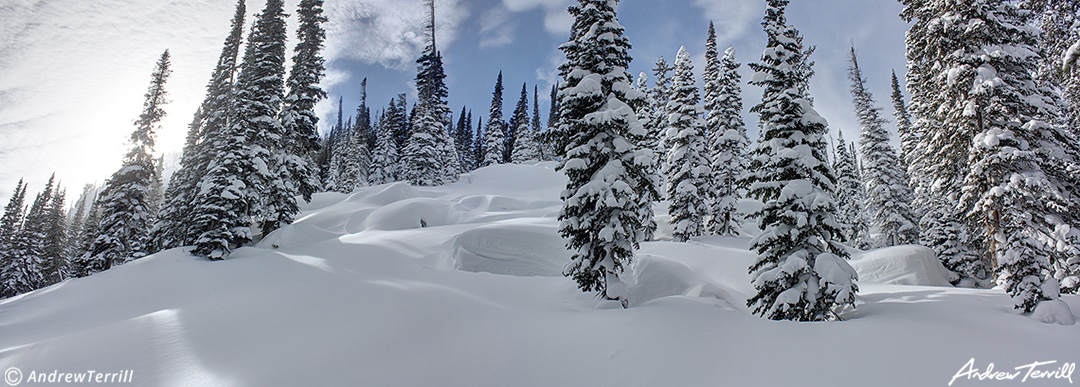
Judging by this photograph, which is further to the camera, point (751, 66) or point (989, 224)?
point (751, 66)

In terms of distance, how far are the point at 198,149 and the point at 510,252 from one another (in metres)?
23.1

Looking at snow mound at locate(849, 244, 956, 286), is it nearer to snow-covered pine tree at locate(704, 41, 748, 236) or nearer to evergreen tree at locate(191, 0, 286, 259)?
snow-covered pine tree at locate(704, 41, 748, 236)

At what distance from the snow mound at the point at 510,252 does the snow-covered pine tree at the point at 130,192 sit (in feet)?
79.8

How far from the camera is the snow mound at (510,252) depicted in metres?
14.5

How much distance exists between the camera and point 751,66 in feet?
37.4

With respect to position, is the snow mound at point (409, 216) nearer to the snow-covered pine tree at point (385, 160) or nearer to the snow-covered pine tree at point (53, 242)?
the snow-covered pine tree at point (385, 160)

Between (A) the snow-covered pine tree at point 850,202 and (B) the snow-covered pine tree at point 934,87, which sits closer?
(B) the snow-covered pine tree at point 934,87

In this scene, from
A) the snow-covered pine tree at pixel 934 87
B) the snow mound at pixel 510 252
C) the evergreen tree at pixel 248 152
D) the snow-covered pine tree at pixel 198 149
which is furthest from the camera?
the snow-covered pine tree at pixel 198 149

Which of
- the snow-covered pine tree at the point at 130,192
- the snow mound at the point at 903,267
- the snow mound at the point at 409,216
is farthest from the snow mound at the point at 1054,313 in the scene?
the snow-covered pine tree at the point at 130,192

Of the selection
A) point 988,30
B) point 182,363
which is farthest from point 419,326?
point 988,30

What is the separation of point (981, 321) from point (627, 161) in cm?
751

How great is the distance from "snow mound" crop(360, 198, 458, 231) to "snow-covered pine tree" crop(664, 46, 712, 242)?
13.8 metres

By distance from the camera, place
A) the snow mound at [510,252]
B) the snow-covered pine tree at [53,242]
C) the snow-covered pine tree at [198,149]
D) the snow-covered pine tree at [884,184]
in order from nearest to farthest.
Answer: the snow mound at [510,252] → the snow-covered pine tree at [198,149] → the snow-covered pine tree at [884,184] → the snow-covered pine tree at [53,242]

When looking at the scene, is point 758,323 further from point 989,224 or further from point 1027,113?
point 1027,113
